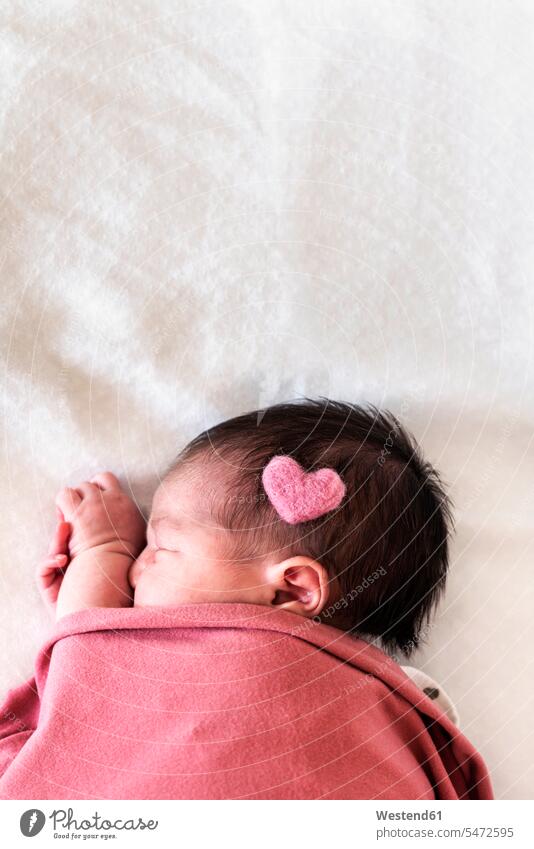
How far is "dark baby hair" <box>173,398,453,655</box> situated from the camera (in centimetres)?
78

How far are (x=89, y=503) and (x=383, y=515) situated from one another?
27 cm

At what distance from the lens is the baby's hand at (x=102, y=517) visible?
85 centimetres

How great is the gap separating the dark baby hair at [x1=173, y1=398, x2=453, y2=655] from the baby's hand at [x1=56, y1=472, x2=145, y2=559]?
8 centimetres

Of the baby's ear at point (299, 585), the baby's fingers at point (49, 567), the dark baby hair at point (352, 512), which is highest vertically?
the dark baby hair at point (352, 512)

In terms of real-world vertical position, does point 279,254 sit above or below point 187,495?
above

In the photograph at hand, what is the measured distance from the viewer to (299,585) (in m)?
0.78
